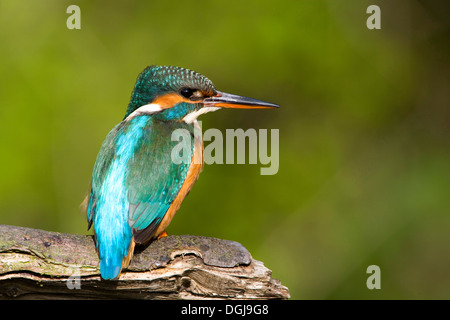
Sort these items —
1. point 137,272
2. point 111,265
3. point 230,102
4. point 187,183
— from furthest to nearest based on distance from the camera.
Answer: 1. point 230,102
2. point 187,183
3. point 137,272
4. point 111,265

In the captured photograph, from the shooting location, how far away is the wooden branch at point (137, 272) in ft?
8.20

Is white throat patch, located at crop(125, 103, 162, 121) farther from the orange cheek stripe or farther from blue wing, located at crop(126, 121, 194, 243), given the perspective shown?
blue wing, located at crop(126, 121, 194, 243)

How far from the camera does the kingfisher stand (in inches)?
102

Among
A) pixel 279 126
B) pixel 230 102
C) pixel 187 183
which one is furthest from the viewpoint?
pixel 279 126

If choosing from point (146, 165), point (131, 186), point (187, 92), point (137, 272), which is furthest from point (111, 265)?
point (187, 92)

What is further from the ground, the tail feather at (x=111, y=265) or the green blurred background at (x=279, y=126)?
the green blurred background at (x=279, y=126)

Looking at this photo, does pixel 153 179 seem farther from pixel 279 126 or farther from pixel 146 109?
pixel 279 126

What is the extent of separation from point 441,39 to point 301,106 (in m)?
1.30

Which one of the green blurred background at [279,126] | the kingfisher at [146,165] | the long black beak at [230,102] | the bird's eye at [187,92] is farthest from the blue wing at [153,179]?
the green blurred background at [279,126]

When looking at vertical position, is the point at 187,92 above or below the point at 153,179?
above

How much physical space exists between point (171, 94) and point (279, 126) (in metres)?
1.44

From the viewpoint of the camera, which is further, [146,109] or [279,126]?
[279,126]

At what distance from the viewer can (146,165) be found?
2777 mm

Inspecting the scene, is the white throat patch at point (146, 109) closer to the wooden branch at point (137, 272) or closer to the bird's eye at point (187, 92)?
the bird's eye at point (187, 92)
